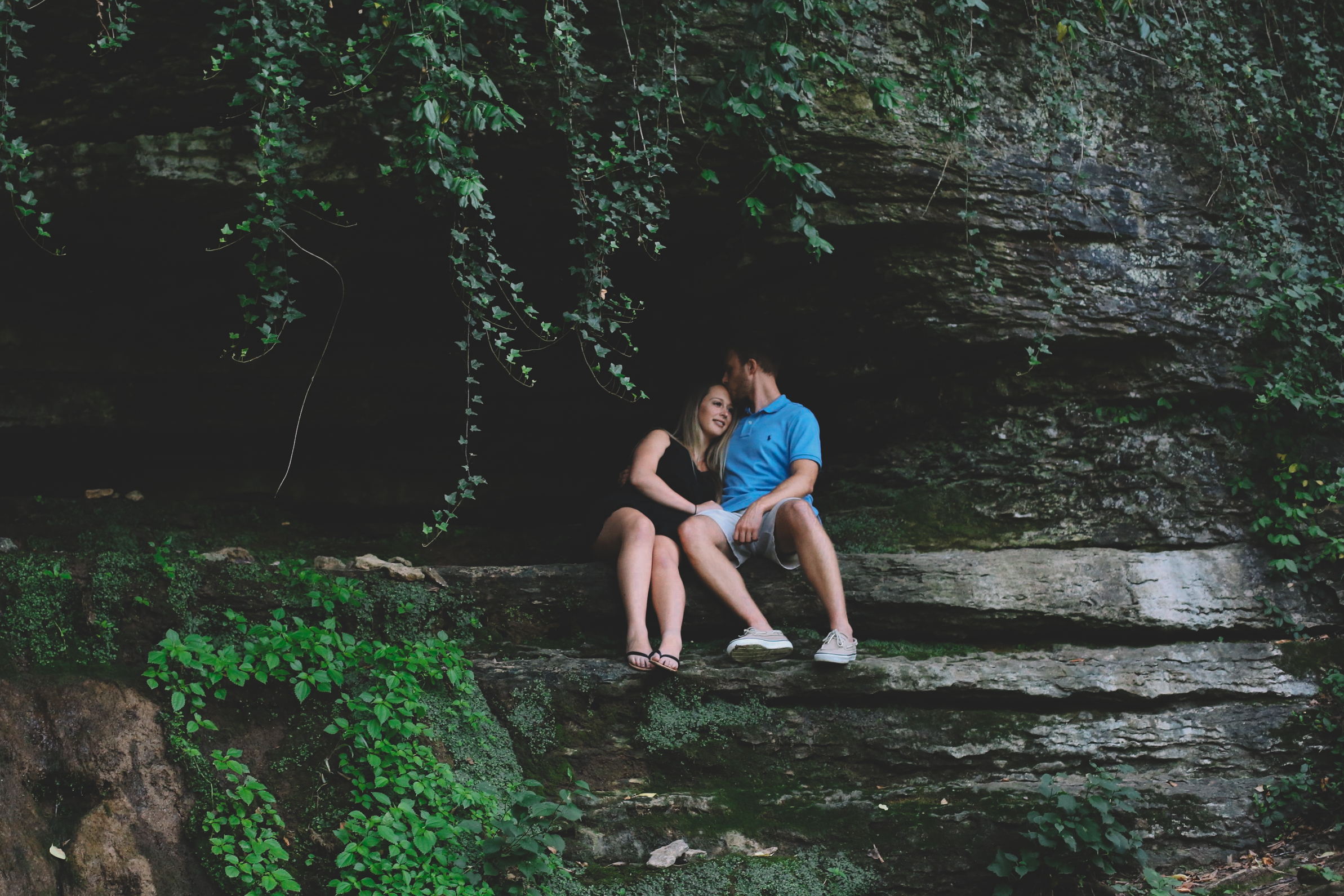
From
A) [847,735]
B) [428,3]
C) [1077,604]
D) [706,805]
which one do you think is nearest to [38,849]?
[706,805]

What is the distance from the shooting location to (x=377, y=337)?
253 inches

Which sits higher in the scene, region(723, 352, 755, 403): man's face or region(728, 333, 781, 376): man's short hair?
region(728, 333, 781, 376): man's short hair

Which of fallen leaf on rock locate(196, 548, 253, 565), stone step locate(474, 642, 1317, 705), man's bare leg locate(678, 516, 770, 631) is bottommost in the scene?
stone step locate(474, 642, 1317, 705)

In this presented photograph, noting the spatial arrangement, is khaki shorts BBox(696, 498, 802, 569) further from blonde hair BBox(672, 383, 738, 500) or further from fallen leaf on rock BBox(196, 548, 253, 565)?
fallen leaf on rock BBox(196, 548, 253, 565)

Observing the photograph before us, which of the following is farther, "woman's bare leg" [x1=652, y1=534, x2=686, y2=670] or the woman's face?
the woman's face

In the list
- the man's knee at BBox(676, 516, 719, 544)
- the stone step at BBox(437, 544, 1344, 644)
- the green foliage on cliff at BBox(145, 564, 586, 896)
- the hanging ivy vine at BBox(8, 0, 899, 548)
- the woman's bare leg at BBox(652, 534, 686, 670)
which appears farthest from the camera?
the stone step at BBox(437, 544, 1344, 644)

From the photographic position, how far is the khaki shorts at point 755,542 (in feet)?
16.3

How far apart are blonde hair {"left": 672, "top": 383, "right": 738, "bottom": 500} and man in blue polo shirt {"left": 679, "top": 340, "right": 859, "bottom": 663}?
0.04m

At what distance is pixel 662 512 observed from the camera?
4.97m

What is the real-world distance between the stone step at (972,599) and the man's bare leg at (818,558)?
10.6 inches

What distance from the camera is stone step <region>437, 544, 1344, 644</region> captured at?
4.88 meters

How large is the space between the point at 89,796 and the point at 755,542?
10.4 ft

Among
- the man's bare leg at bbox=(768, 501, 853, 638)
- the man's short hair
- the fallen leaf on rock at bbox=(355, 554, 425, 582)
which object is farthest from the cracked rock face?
the man's short hair

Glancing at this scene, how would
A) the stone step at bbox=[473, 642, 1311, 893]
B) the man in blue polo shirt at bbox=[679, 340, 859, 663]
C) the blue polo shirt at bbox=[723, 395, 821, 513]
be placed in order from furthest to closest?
the blue polo shirt at bbox=[723, 395, 821, 513], the man in blue polo shirt at bbox=[679, 340, 859, 663], the stone step at bbox=[473, 642, 1311, 893]
